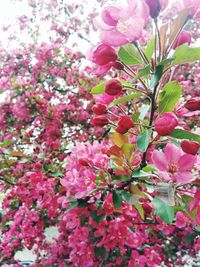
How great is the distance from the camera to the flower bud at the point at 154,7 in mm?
887

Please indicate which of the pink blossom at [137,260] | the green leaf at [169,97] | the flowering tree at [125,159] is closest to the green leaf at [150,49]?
the flowering tree at [125,159]

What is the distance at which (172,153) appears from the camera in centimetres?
108

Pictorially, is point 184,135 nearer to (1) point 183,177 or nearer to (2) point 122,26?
(1) point 183,177

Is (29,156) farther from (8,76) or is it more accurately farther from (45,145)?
(8,76)

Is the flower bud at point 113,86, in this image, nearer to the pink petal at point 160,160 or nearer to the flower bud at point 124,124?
the flower bud at point 124,124

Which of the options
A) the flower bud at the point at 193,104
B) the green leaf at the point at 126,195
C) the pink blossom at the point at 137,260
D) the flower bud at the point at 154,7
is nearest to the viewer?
the flower bud at the point at 154,7

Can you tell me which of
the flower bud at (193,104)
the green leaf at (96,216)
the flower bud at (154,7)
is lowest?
the green leaf at (96,216)

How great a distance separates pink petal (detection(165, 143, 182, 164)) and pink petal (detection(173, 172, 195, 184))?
4cm

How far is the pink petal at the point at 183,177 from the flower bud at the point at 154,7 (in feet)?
1.49

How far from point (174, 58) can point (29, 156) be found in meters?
1.78

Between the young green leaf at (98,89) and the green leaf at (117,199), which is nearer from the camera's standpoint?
the young green leaf at (98,89)

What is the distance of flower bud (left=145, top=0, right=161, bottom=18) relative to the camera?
887 mm

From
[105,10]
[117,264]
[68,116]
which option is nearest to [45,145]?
[68,116]

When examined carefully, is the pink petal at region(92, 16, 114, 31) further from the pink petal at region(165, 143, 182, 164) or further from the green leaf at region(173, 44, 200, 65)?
the pink petal at region(165, 143, 182, 164)
